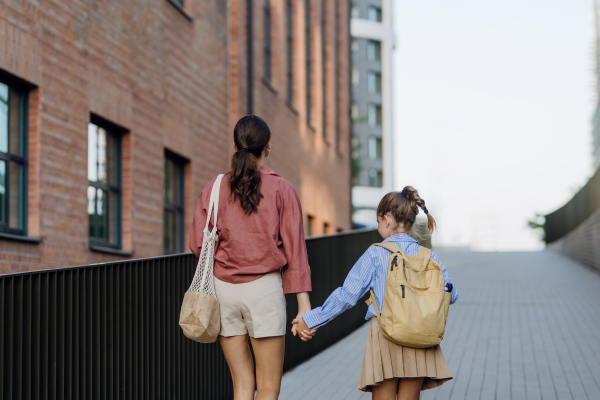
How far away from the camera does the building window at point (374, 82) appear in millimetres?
72562

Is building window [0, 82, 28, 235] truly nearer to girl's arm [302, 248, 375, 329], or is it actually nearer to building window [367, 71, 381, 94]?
girl's arm [302, 248, 375, 329]

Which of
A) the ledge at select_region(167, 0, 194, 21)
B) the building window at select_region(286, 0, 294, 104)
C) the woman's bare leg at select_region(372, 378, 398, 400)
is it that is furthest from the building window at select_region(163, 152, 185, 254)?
the building window at select_region(286, 0, 294, 104)

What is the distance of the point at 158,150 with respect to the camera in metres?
11.7

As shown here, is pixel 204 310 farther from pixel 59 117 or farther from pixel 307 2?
pixel 307 2

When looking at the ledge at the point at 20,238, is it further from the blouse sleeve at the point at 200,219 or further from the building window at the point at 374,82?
the building window at the point at 374,82

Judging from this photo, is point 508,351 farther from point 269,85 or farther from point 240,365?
point 269,85

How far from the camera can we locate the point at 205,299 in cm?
392

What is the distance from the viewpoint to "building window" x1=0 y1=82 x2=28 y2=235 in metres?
8.14

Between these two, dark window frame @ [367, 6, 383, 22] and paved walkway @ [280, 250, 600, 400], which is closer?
paved walkway @ [280, 250, 600, 400]

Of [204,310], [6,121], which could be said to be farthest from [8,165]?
[204,310]

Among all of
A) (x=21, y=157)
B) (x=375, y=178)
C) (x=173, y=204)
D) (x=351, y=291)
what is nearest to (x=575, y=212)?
(x=173, y=204)

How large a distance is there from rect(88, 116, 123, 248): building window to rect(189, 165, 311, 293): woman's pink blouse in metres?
6.26

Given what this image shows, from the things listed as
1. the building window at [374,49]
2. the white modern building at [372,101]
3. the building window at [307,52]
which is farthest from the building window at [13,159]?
the building window at [374,49]

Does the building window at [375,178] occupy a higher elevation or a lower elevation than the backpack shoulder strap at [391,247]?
higher
